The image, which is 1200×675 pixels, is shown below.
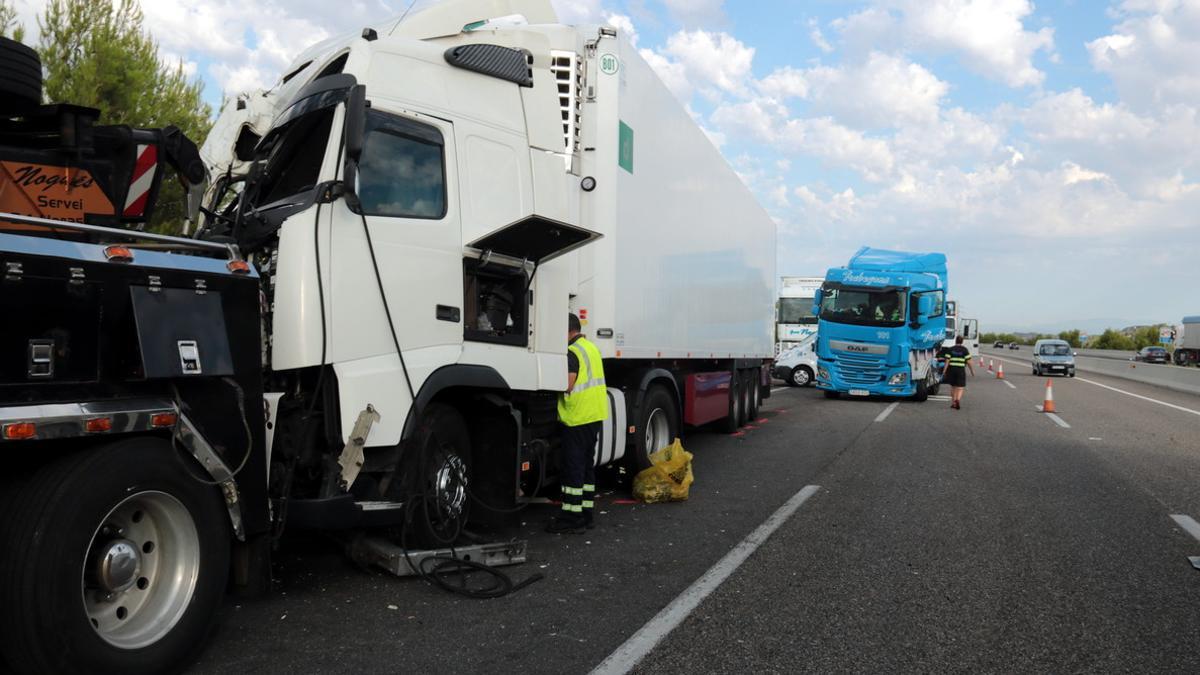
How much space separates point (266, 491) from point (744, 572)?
9.61 ft

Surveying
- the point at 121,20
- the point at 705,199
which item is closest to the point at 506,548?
the point at 705,199

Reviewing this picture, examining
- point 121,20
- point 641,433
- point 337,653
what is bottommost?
point 337,653

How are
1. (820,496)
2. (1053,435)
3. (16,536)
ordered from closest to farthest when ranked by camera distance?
(16,536)
(820,496)
(1053,435)

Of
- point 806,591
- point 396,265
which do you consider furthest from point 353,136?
point 806,591

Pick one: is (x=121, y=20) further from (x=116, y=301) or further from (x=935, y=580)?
(x=935, y=580)

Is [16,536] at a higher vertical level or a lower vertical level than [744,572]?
higher

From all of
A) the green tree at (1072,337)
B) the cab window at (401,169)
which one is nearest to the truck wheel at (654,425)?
the cab window at (401,169)

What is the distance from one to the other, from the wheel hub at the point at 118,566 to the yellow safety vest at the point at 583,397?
348cm

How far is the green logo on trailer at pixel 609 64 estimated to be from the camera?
7.23 meters

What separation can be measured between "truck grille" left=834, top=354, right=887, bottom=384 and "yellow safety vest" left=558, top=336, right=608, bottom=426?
1432 cm

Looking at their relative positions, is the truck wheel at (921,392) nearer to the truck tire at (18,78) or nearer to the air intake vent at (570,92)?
the air intake vent at (570,92)

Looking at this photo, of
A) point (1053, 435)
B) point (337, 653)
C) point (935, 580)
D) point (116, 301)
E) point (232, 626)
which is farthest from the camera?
point (1053, 435)

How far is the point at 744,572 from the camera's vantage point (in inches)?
212

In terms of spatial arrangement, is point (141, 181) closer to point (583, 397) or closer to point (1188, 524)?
point (583, 397)
